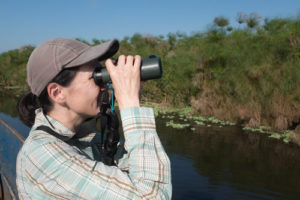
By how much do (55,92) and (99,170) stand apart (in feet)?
1.18

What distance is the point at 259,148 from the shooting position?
19.8 ft

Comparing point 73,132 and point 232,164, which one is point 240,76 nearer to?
point 232,164

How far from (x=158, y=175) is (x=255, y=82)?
7.75 metres

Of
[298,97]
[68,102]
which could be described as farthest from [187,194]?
[298,97]

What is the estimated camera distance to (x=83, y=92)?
3.16 ft

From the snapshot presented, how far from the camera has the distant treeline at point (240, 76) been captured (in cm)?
702

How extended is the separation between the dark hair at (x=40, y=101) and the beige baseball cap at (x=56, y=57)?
3 centimetres

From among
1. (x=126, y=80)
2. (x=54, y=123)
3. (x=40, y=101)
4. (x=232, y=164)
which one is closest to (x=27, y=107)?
(x=40, y=101)

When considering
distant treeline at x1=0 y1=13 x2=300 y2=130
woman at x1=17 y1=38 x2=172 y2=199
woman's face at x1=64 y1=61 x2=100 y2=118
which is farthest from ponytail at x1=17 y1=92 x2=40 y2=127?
distant treeline at x1=0 y1=13 x2=300 y2=130

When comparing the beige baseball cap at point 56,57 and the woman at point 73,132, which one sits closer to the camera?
the woman at point 73,132

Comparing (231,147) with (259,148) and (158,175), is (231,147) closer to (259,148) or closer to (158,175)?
(259,148)

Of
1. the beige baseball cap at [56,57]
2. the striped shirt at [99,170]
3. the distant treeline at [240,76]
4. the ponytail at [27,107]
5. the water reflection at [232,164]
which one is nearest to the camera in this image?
the striped shirt at [99,170]

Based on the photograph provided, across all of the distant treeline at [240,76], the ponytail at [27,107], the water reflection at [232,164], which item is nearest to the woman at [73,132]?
the ponytail at [27,107]

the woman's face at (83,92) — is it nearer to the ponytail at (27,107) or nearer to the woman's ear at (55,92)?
the woman's ear at (55,92)
